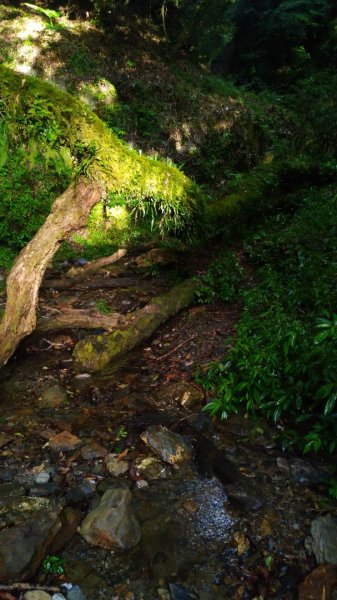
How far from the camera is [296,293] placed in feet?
18.3

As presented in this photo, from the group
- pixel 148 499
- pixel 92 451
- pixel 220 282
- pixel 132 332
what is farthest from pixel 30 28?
pixel 148 499

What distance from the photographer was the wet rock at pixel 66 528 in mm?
2756

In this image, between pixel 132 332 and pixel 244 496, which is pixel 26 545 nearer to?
pixel 244 496

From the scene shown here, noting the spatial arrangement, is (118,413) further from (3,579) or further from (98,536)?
(3,579)

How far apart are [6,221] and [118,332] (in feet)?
15.0

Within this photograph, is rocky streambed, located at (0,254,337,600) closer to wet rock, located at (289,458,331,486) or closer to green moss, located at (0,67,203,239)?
wet rock, located at (289,458,331,486)

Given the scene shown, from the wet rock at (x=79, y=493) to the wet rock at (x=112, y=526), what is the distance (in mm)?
194

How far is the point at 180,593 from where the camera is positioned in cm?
254

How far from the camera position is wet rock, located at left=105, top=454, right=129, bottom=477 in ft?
11.5

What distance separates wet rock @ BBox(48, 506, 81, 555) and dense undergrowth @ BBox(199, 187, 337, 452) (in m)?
1.62

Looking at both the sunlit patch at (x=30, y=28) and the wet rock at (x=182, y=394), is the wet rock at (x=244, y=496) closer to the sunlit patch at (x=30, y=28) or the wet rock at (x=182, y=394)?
the wet rock at (x=182, y=394)

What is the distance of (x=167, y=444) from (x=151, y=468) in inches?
10.6

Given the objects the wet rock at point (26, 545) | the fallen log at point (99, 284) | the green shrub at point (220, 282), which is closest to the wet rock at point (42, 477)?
the wet rock at point (26, 545)

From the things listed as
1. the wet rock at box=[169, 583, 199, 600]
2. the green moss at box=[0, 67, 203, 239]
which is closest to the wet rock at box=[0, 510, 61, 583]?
the wet rock at box=[169, 583, 199, 600]
